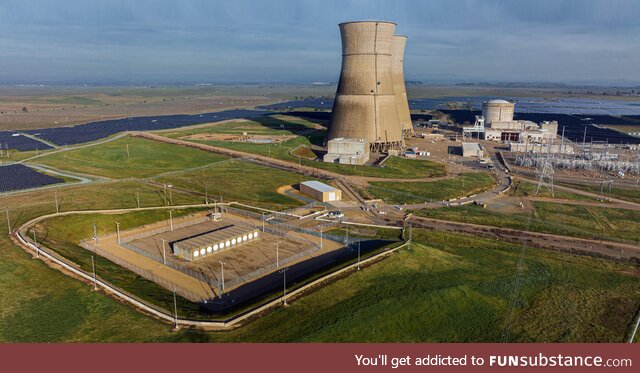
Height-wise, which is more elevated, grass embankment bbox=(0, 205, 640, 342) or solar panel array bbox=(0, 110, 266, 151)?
solar panel array bbox=(0, 110, 266, 151)

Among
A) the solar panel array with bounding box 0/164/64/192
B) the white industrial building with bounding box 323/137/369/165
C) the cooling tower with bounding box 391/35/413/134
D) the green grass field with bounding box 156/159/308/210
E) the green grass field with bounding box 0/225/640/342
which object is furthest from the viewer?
the cooling tower with bounding box 391/35/413/134

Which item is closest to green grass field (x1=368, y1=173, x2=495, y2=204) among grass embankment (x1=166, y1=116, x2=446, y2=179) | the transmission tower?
grass embankment (x1=166, y1=116, x2=446, y2=179)

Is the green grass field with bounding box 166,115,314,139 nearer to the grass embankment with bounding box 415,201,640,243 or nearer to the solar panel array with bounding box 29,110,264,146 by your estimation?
the solar panel array with bounding box 29,110,264,146

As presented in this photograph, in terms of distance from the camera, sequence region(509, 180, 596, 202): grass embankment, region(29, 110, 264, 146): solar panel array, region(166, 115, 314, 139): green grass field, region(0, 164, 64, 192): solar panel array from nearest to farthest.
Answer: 1. region(0, 164, 64, 192): solar panel array
2. region(509, 180, 596, 202): grass embankment
3. region(29, 110, 264, 146): solar panel array
4. region(166, 115, 314, 139): green grass field

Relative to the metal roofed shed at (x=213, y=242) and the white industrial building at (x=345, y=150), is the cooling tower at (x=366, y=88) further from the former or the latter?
the metal roofed shed at (x=213, y=242)

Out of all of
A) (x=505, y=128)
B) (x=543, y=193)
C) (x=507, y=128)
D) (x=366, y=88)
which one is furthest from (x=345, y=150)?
(x=507, y=128)
